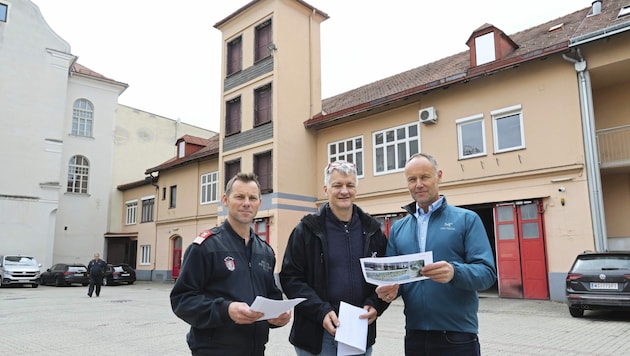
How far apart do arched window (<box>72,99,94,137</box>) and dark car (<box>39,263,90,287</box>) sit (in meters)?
12.0

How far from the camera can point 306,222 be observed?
11.0 ft

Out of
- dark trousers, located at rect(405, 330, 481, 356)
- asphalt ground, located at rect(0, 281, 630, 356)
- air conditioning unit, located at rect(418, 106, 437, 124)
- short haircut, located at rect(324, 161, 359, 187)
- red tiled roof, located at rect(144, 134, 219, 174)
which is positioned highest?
red tiled roof, located at rect(144, 134, 219, 174)

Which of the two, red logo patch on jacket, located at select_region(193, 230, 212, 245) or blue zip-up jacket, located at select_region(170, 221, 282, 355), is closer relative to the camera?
blue zip-up jacket, located at select_region(170, 221, 282, 355)

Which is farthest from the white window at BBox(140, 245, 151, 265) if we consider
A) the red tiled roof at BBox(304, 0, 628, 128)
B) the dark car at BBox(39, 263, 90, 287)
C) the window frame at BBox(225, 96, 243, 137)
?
the red tiled roof at BBox(304, 0, 628, 128)

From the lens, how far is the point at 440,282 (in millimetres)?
2791

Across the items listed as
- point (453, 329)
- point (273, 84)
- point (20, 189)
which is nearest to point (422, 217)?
point (453, 329)

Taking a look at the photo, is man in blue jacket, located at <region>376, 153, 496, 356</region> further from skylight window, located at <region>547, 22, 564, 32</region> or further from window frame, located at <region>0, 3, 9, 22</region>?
window frame, located at <region>0, 3, 9, 22</region>

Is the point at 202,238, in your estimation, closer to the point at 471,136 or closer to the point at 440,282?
the point at 440,282

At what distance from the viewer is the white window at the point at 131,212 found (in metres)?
35.7

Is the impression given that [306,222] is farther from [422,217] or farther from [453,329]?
[453,329]

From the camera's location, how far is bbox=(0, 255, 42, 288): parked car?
2620 cm

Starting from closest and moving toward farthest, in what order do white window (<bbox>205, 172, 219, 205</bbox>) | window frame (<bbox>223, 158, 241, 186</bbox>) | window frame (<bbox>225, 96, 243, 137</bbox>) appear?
window frame (<bbox>223, 158, 241, 186</bbox>)
window frame (<bbox>225, 96, 243, 137</bbox>)
white window (<bbox>205, 172, 219, 205</bbox>)

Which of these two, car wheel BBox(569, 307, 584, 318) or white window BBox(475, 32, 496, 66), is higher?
white window BBox(475, 32, 496, 66)

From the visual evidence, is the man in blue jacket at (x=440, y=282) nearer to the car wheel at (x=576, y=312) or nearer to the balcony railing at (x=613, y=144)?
the car wheel at (x=576, y=312)
